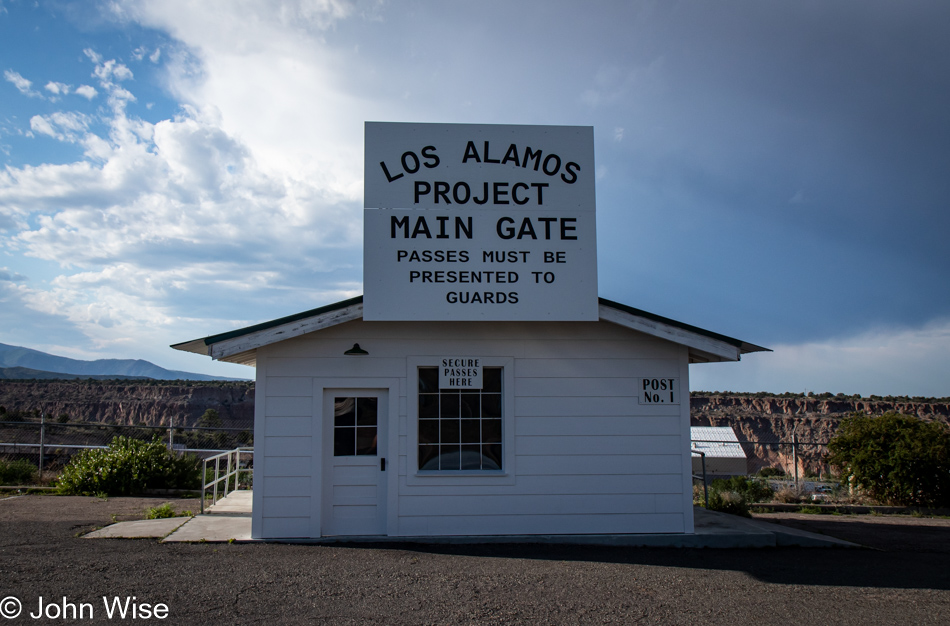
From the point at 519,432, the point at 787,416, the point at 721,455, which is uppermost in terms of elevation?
the point at 519,432

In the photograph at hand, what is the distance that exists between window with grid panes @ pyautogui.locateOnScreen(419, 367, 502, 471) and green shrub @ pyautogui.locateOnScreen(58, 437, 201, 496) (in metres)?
8.26

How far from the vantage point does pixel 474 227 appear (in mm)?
8500

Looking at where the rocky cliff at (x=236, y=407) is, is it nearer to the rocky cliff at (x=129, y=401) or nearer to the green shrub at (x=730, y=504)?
the rocky cliff at (x=129, y=401)

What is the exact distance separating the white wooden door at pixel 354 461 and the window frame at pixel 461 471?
35cm

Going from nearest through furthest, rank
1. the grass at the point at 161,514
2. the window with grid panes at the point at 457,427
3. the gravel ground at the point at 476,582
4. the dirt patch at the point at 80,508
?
the gravel ground at the point at 476,582
the window with grid panes at the point at 457,427
the dirt patch at the point at 80,508
the grass at the point at 161,514

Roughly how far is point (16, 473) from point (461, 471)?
1214 cm

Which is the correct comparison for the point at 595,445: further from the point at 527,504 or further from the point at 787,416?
the point at 787,416

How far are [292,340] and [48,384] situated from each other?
66.3 meters

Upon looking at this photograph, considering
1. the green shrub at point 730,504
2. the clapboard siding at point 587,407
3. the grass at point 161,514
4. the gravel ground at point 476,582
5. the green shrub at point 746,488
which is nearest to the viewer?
the gravel ground at point 476,582

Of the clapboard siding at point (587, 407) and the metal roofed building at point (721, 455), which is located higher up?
the clapboard siding at point (587, 407)

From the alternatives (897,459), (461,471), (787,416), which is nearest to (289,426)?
(461,471)

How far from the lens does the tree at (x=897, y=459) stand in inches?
508

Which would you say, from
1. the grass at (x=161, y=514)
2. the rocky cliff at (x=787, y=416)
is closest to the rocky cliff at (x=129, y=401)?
the rocky cliff at (x=787, y=416)

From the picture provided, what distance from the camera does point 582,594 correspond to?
6164 mm
